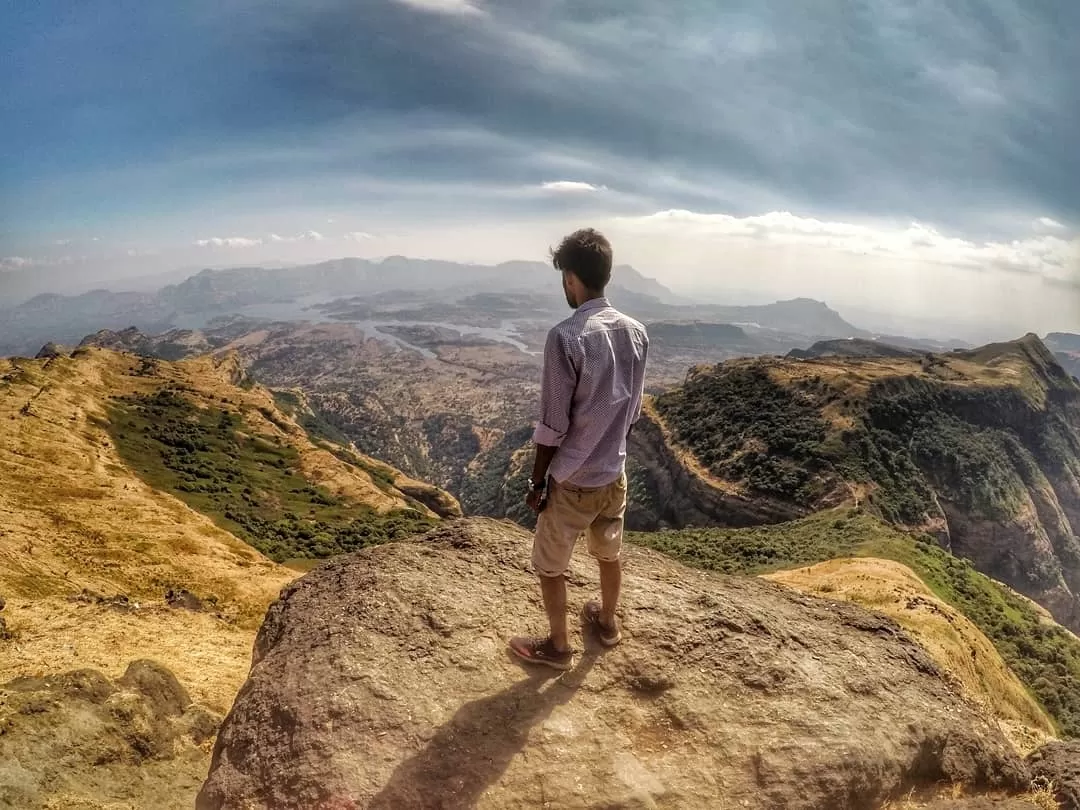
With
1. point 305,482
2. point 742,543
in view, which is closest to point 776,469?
point 742,543

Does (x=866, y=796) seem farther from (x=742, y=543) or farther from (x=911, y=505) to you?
(x=911, y=505)

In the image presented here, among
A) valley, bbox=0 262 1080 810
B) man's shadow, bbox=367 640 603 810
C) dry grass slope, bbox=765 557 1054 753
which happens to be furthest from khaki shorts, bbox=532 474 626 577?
dry grass slope, bbox=765 557 1054 753

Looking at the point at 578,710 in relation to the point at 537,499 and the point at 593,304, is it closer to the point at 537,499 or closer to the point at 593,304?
the point at 537,499

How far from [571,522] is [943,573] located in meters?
33.5

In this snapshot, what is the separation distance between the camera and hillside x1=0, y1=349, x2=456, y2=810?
5828mm

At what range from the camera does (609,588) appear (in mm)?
4871

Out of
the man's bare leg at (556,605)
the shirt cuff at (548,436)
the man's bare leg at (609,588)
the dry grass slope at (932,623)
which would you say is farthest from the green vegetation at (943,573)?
the shirt cuff at (548,436)

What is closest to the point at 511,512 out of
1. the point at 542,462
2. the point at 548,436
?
the point at 542,462

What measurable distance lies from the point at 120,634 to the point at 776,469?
1899 inches

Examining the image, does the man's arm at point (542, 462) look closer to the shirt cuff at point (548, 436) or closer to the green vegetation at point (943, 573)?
the shirt cuff at point (548, 436)

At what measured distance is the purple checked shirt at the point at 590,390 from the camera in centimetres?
376

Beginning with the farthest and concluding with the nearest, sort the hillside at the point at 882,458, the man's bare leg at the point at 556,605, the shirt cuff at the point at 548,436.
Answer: the hillside at the point at 882,458 → the man's bare leg at the point at 556,605 → the shirt cuff at the point at 548,436

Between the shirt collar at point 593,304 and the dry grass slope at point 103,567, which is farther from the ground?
the shirt collar at point 593,304

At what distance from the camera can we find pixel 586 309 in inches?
155
